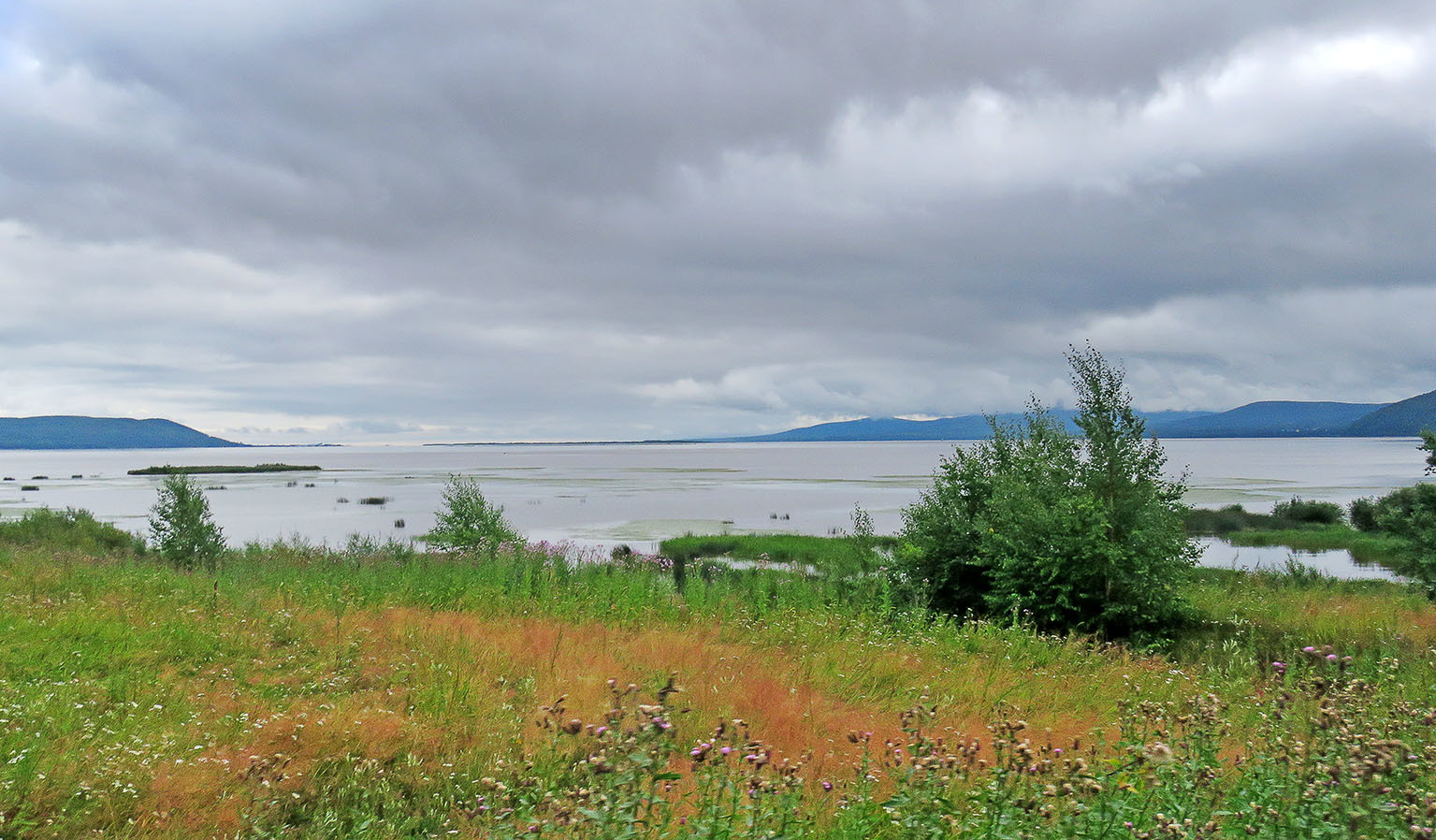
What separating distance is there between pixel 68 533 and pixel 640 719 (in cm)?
3949

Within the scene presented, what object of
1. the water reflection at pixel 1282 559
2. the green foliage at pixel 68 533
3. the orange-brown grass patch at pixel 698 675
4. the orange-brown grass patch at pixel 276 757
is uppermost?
the orange-brown grass patch at pixel 276 757

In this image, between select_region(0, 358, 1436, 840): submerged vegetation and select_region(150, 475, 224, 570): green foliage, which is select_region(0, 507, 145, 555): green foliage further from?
select_region(0, 358, 1436, 840): submerged vegetation

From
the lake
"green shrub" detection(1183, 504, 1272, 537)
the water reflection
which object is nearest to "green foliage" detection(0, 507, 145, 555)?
the lake

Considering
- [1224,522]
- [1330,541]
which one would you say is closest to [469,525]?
A: [1330,541]

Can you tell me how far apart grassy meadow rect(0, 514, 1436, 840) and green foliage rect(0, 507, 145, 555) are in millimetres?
20723

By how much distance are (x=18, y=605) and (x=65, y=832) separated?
6.43 meters

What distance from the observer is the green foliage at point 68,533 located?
3034 cm

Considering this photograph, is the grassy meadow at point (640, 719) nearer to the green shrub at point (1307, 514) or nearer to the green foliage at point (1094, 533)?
the green foliage at point (1094, 533)

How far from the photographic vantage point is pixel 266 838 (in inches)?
183

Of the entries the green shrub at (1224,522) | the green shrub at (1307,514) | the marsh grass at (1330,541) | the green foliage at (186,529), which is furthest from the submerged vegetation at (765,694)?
the green shrub at (1307,514)

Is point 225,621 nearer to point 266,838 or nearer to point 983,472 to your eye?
point 266,838

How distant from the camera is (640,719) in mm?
4062

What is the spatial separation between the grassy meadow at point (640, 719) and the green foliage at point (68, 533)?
20.7 meters

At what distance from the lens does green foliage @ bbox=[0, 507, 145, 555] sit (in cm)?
3034
